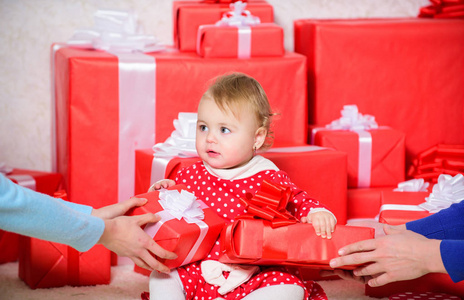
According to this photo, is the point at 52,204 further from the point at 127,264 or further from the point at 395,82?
the point at 395,82

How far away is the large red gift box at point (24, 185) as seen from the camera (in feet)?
6.55

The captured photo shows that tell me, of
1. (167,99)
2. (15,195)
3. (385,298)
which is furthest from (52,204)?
(385,298)

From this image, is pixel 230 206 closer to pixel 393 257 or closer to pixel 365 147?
pixel 393 257

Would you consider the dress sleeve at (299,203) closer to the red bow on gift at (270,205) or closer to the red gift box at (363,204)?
the red bow on gift at (270,205)

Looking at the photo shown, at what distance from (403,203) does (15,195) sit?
119 cm

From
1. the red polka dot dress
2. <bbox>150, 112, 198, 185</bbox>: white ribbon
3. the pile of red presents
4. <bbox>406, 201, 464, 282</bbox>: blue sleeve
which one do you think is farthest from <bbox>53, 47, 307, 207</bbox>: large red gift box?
<bbox>406, 201, 464, 282</bbox>: blue sleeve

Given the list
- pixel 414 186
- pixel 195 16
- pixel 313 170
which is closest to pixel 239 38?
pixel 195 16

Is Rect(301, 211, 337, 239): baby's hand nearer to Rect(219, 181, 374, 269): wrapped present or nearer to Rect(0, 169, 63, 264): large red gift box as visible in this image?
Rect(219, 181, 374, 269): wrapped present

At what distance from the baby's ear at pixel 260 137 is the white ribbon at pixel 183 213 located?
262 millimetres

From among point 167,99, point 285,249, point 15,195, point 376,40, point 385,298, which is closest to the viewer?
point 15,195

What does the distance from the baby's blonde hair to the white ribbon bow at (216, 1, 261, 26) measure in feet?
2.12

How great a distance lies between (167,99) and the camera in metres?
2.02

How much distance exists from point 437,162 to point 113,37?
4.13 feet

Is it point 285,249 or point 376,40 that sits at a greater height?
point 376,40
